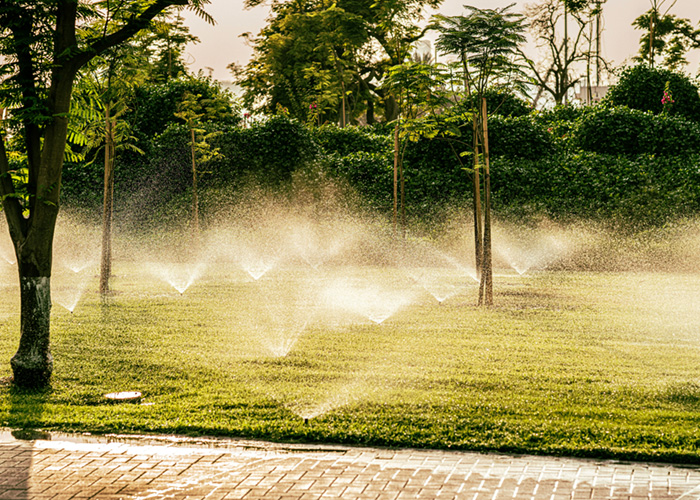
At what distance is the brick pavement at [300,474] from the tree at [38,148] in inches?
67.1

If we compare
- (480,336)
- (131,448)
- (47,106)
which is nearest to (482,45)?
(480,336)

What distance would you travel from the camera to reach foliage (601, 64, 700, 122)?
2564cm

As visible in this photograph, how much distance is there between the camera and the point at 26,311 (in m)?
6.49

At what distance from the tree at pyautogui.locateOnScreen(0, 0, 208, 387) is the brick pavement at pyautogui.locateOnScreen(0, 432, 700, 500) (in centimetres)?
170

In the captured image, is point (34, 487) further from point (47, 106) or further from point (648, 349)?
point (648, 349)

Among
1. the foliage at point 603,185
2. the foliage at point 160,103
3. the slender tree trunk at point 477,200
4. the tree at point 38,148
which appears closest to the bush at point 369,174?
the foliage at point 603,185

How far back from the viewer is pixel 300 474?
4.38 metres

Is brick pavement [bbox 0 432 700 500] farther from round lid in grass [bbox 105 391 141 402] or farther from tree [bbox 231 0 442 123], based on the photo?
tree [bbox 231 0 442 123]

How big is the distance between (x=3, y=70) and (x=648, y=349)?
6793mm

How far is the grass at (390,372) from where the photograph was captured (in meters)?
5.17

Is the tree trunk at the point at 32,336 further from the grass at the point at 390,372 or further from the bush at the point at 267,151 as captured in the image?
the bush at the point at 267,151

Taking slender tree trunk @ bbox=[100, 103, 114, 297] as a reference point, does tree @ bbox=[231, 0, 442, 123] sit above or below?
above

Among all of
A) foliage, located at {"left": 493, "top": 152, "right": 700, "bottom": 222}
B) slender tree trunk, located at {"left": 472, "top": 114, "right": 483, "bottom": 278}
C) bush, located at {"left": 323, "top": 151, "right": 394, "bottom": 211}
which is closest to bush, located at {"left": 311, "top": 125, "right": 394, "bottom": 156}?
bush, located at {"left": 323, "top": 151, "right": 394, "bottom": 211}

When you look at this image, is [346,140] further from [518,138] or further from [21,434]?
[21,434]
